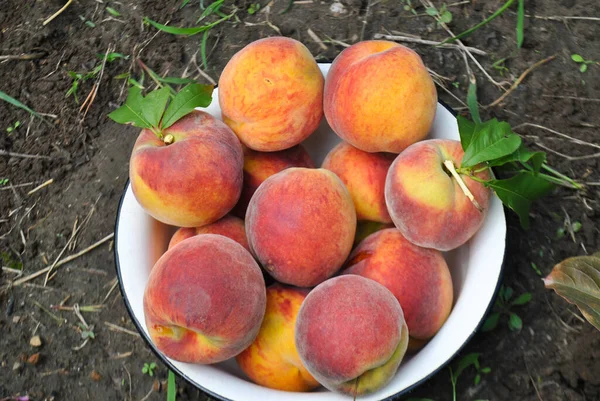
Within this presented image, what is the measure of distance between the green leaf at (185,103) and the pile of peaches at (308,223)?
0.06 feet

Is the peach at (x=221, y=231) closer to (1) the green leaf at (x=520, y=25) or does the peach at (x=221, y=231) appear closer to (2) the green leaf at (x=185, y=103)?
(2) the green leaf at (x=185, y=103)

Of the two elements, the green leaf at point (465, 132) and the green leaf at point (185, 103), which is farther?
the green leaf at point (185, 103)

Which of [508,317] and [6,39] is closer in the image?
[508,317]

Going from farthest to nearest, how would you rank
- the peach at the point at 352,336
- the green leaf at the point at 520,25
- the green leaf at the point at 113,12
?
the green leaf at the point at 113,12 → the green leaf at the point at 520,25 → the peach at the point at 352,336

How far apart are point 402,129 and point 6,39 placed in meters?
1.46

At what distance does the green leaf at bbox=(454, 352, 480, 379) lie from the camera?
110cm

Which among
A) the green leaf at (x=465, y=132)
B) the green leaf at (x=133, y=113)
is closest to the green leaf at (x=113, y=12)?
the green leaf at (x=133, y=113)

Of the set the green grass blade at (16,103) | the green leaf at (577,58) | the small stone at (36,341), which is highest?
the green leaf at (577,58)

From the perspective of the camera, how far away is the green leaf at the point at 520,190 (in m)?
0.93

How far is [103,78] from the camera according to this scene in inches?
67.4

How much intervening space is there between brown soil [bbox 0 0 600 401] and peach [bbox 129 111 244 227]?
16.1 inches

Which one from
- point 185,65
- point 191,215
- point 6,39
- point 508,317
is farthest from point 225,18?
Answer: point 508,317

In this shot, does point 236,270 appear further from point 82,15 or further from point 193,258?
point 82,15

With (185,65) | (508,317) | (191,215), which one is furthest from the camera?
(185,65)
